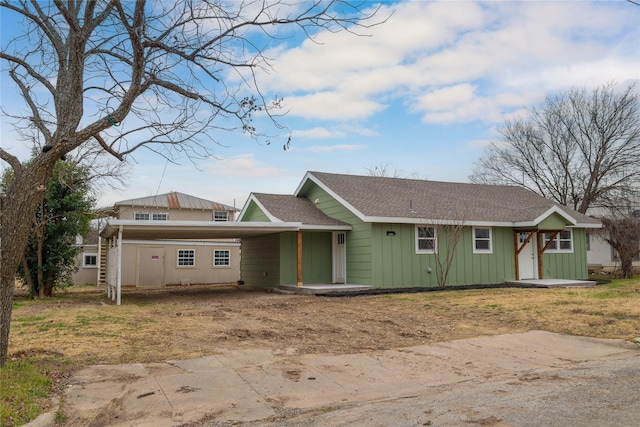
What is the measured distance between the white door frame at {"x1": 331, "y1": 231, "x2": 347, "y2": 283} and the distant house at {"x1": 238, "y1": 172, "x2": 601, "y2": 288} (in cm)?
4

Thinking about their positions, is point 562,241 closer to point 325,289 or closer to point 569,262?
point 569,262

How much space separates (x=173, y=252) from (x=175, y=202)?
9.77ft

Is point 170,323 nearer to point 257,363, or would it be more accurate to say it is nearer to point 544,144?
point 257,363

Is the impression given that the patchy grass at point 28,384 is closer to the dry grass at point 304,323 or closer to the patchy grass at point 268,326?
the patchy grass at point 268,326

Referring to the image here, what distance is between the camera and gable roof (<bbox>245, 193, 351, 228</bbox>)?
59.4ft

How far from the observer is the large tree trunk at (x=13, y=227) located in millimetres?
5887

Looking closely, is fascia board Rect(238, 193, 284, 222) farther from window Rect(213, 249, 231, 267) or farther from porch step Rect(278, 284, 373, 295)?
window Rect(213, 249, 231, 267)

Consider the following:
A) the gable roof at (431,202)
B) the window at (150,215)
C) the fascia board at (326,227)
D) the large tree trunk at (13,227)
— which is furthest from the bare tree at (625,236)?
the large tree trunk at (13,227)

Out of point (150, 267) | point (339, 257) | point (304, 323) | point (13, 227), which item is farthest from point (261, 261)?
point (13, 227)

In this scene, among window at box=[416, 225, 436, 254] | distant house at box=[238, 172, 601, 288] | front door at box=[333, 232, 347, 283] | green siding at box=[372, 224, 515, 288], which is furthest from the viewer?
front door at box=[333, 232, 347, 283]

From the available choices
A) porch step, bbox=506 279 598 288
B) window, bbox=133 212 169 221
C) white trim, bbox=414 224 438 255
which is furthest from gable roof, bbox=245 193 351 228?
window, bbox=133 212 169 221

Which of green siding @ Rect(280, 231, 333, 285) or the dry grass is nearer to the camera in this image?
the dry grass

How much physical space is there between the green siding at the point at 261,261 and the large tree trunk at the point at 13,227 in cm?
1321

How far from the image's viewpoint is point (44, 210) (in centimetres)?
1819
